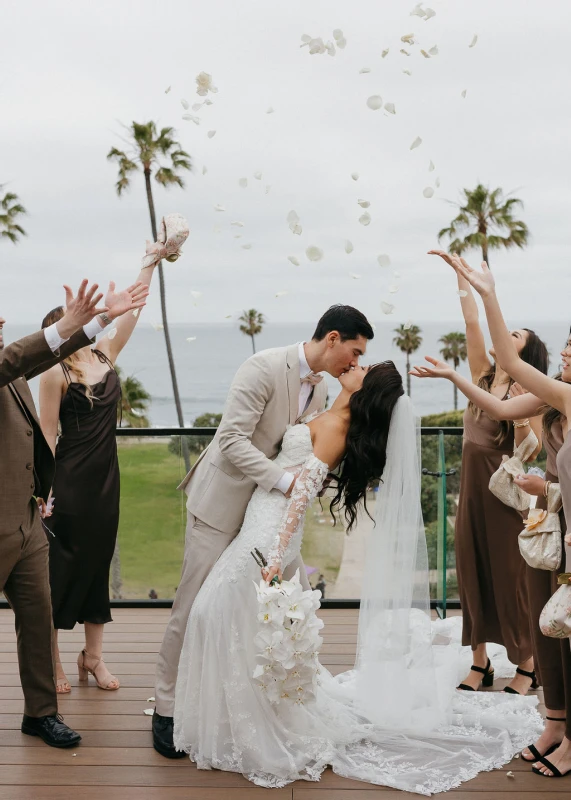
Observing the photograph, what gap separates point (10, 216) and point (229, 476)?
30.1 metres

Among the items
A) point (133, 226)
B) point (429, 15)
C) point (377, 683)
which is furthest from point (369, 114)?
point (133, 226)

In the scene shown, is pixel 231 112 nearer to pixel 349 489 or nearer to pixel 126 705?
pixel 349 489

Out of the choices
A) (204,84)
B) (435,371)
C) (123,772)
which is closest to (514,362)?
(435,371)

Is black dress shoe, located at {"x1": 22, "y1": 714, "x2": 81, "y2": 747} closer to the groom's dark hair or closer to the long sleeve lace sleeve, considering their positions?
the long sleeve lace sleeve

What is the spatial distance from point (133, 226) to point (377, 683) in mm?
61403

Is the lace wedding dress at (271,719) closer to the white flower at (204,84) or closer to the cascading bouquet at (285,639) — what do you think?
the cascading bouquet at (285,639)

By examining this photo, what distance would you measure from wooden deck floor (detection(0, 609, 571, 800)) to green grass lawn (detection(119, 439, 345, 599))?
148cm

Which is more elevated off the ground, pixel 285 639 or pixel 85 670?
pixel 285 639

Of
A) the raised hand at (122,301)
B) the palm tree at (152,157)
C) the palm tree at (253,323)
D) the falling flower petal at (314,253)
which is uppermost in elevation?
the palm tree at (152,157)

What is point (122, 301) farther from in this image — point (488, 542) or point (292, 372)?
point (488, 542)

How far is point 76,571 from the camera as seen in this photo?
388 centimetres

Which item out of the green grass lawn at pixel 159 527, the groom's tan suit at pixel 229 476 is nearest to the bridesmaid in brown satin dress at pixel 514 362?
the groom's tan suit at pixel 229 476

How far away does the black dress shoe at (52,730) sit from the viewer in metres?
3.24

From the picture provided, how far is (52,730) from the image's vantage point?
10.8 feet
